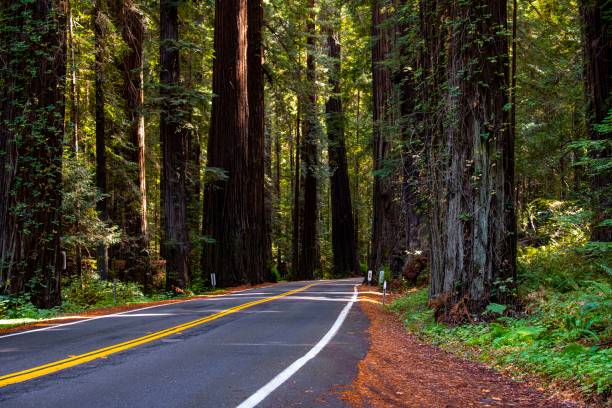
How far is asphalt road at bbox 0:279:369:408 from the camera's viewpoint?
209 inches

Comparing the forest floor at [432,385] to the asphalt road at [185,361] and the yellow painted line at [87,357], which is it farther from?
the yellow painted line at [87,357]

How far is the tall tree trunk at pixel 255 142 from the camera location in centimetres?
2641

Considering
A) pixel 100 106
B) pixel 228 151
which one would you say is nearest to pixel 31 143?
pixel 100 106

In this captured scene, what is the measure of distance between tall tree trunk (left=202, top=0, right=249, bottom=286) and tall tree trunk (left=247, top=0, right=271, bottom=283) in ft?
3.48

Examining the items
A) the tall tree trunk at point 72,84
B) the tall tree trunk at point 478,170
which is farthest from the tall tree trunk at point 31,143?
the tall tree trunk at point 478,170

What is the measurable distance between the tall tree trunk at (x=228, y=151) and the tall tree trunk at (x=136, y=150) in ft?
9.66

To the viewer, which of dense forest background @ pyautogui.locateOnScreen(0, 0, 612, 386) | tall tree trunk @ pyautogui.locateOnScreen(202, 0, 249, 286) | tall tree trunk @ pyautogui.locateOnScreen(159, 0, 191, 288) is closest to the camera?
dense forest background @ pyautogui.locateOnScreen(0, 0, 612, 386)

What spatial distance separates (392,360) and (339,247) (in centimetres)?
3191

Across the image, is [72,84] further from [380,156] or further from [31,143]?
[380,156]

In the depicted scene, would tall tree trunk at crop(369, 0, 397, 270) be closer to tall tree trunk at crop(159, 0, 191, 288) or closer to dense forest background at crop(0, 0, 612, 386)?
dense forest background at crop(0, 0, 612, 386)

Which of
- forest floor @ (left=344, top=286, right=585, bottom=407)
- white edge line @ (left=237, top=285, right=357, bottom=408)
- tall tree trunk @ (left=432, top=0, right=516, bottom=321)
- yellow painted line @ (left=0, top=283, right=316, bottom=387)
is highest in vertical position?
tall tree trunk @ (left=432, top=0, right=516, bottom=321)

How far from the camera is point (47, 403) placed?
16.4ft

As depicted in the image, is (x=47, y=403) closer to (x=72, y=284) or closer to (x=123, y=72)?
(x=72, y=284)

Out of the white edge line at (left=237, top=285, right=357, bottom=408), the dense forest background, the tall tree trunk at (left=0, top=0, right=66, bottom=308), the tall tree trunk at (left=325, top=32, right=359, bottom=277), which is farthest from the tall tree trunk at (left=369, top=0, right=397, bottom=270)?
the white edge line at (left=237, top=285, right=357, bottom=408)
